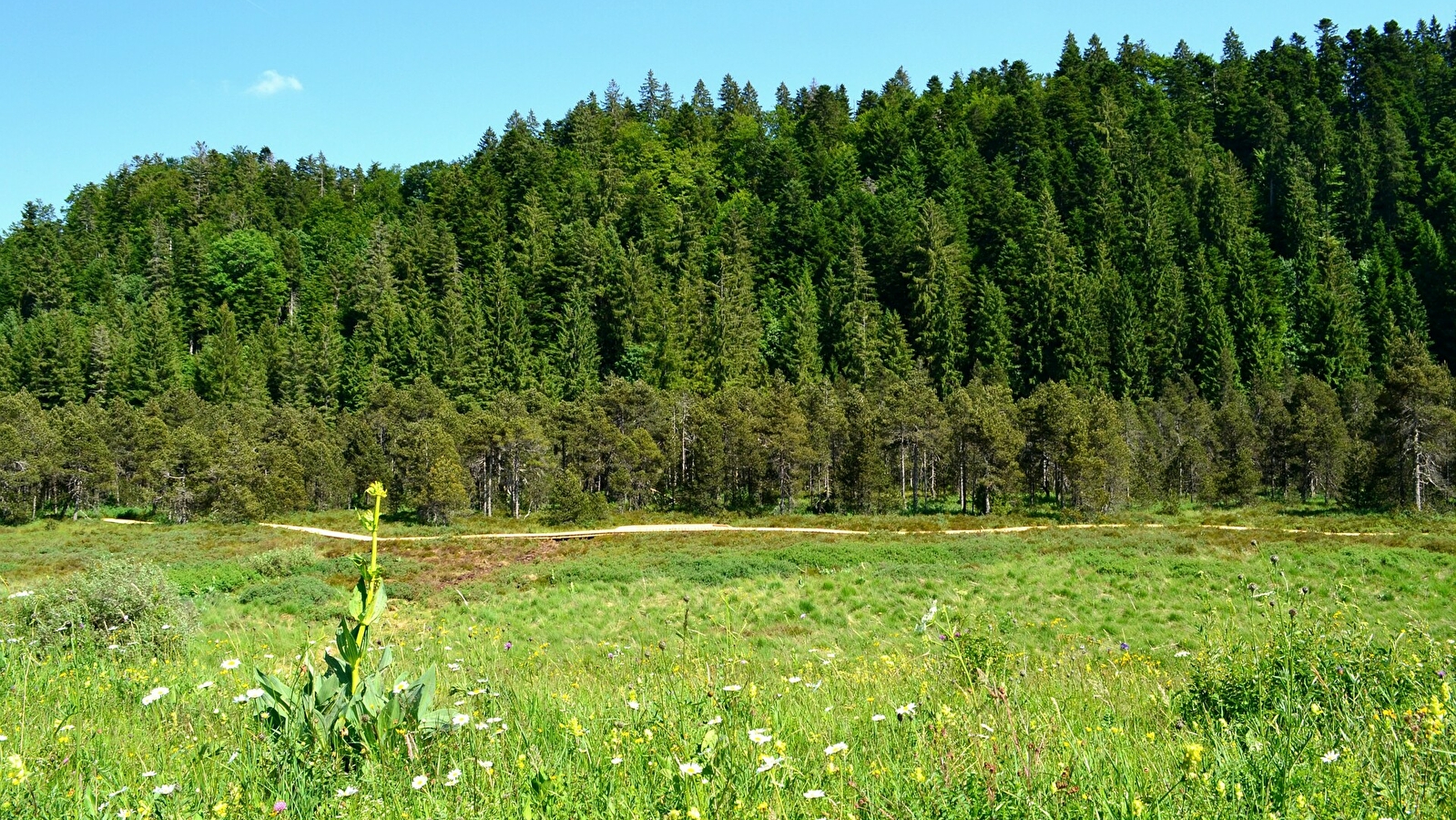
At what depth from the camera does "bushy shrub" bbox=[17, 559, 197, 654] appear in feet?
31.0

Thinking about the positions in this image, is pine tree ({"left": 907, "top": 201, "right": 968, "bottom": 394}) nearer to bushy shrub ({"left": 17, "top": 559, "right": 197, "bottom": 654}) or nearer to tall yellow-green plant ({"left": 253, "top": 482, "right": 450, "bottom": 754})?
bushy shrub ({"left": 17, "top": 559, "right": 197, "bottom": 654})

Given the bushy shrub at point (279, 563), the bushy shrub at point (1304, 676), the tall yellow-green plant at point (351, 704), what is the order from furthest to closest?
the bushy shrub at point (279, 563) < the bushy shrub at point (1304, 676) < the tall yellow-green plant at point (351, 704)

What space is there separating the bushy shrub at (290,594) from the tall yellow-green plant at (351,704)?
20.9 metres

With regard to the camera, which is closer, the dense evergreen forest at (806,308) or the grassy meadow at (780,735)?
the grassy meadow at (780,735)

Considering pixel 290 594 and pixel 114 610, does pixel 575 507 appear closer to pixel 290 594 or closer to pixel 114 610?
pixel 290 594

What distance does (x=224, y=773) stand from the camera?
3699 millimetres

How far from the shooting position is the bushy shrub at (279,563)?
30.1 metres

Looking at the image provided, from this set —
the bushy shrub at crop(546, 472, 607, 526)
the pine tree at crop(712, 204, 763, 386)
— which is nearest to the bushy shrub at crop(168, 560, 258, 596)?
the bushy shrub at crop(546, 472, 607, 526)

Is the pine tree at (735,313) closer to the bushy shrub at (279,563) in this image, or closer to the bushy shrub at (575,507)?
the bushy shrub at (575,507)

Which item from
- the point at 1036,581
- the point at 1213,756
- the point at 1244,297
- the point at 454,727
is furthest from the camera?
the point at 1244,297

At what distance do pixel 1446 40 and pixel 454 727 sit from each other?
177 metres

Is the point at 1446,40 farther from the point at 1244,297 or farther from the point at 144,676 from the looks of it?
the point at 144,676

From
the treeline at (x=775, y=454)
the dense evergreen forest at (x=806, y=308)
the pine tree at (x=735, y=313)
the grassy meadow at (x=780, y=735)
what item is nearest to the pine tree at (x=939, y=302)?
the dense evergreen forest at (x=806, y=308)

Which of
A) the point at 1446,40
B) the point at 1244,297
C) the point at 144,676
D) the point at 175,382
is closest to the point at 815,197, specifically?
the point at 1244,297
